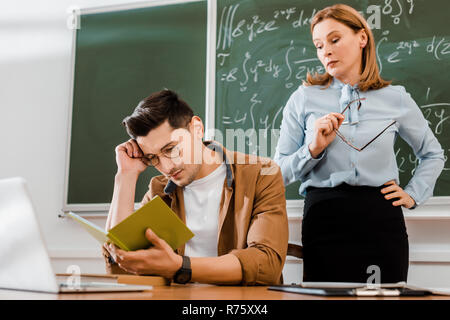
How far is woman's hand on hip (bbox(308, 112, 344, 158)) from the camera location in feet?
6.06

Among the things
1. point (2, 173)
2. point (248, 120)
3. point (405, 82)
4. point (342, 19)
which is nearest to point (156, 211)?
point (342, 19)

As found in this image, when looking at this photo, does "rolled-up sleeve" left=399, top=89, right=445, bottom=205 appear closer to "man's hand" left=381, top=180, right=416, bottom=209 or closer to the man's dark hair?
"man's hand" left=381, top=180, right=416, bottom=209

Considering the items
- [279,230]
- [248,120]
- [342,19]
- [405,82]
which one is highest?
[342,19]

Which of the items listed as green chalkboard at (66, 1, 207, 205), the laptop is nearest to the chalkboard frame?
green chalkboard at (66, 1, 207, 205)

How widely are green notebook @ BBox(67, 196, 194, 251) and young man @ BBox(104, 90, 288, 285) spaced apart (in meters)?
0.12

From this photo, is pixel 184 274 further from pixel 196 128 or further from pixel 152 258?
pixel 196 128

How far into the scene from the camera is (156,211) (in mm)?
1159

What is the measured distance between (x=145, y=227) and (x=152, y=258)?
0.28 feet

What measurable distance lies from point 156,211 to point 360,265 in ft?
3.29

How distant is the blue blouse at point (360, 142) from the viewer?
1.92m

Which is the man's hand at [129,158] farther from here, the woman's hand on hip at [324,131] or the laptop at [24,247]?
the laptop at [24,247]

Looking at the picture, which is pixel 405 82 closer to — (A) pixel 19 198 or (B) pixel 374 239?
(B) pixel 374 239

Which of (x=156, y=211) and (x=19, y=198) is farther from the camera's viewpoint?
(x=156, y=211)
